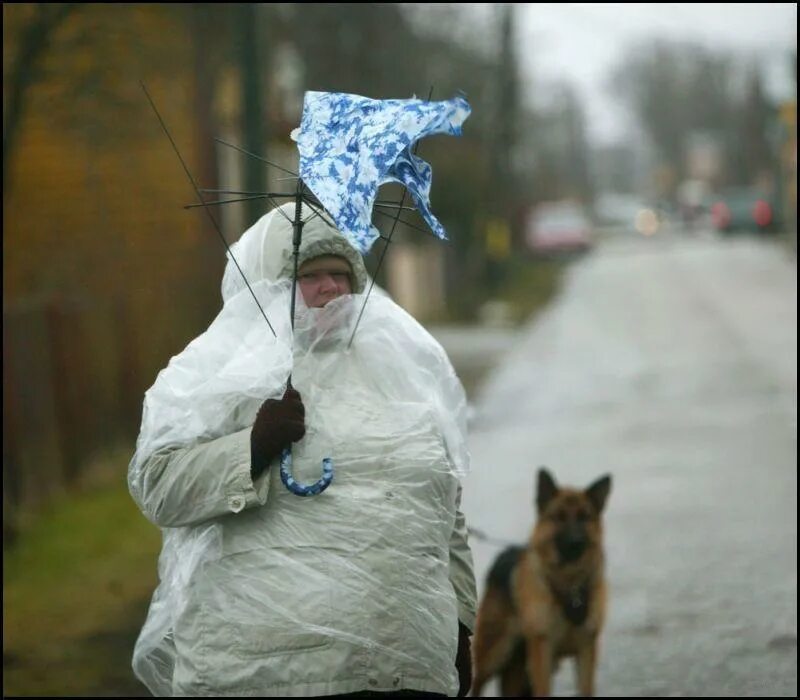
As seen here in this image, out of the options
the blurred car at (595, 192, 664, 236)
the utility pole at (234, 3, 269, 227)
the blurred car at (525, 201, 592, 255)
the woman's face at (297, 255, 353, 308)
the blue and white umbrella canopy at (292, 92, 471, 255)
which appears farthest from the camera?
the blurred car at (595, 192, 664, 236)

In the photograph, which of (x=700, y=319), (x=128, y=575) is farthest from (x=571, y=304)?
(x=128, y=575)

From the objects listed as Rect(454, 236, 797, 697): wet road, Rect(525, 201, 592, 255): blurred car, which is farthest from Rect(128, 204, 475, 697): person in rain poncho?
Rect(525, 201, 592, 255): blurred car

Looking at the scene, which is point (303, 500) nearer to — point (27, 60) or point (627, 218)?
point (27, 60)

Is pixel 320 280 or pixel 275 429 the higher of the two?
pixel 320 280

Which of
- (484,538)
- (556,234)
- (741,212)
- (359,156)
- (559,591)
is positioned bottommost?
(556,234)

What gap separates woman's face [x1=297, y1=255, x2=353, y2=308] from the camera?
360 cm

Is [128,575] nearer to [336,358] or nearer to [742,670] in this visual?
[742,670]

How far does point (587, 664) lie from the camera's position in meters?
5.94

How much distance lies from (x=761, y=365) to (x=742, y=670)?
10.7 metres

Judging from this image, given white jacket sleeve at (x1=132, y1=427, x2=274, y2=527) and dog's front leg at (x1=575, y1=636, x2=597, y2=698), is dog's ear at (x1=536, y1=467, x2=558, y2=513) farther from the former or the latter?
white jacket sleeve at (x1=132, y1=427, x2=274, y2=527)

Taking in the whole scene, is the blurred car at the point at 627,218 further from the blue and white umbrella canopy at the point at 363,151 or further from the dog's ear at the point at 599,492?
the blue and white umbrella canopy at the point at 363,151

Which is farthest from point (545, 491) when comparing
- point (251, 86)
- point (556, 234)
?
point (556, 234)

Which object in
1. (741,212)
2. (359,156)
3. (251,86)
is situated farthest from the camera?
(741,212)

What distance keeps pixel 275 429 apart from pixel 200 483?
21cm
